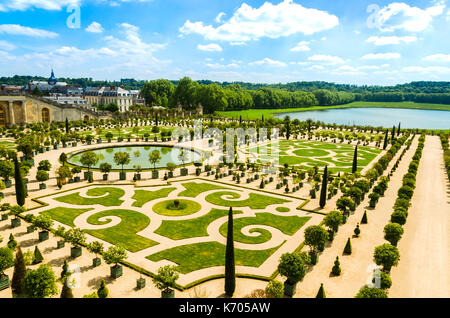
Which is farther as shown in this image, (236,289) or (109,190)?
(109,190)

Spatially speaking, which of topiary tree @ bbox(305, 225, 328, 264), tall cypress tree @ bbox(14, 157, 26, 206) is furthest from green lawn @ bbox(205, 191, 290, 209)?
tall cypress tree @ bbox(14, 157, 26, 206)

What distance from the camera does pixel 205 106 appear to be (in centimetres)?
16462

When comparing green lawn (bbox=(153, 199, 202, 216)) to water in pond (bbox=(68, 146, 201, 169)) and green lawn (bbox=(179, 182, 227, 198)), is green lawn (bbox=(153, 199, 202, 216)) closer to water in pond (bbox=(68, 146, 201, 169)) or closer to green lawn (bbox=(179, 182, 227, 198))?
green lawn (bbox=(179, 182, 227, 198))

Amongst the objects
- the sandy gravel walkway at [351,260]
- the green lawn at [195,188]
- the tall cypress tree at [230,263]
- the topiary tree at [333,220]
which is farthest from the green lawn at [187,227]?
the topiary tree at [333,220]

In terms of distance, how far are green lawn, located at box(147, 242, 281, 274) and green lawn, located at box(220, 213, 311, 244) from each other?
2132 millimetres

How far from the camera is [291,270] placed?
858 inches

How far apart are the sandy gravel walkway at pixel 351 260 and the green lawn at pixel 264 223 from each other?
14.9 ft

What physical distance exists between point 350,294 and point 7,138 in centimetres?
9586

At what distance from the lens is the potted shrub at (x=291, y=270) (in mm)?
21797

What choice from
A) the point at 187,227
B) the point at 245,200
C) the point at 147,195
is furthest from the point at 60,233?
the point at 245,200

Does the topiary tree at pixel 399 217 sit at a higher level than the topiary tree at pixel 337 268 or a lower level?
higher

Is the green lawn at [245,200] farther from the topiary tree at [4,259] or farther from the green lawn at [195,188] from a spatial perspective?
the topiary tree at [4,259]

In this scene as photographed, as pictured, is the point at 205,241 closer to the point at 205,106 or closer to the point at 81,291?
the point at 81,291
